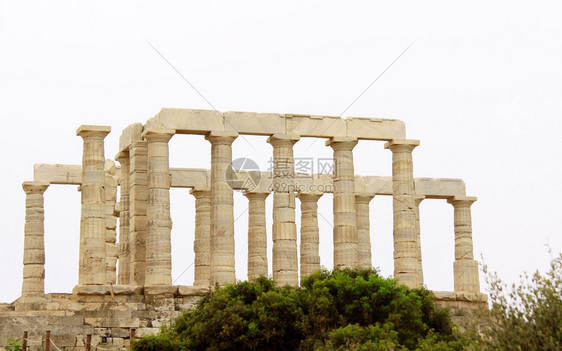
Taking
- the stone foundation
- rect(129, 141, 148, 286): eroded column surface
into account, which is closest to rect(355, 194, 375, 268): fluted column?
rect(129, 141, 148, 286): eroded column surface

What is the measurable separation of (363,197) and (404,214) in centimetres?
885

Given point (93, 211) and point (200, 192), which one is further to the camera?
point (200, 192)

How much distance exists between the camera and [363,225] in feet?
181

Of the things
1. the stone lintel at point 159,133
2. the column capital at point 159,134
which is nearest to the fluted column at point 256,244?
the column capital at point 159,134

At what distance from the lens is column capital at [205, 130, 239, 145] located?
43.5 meters

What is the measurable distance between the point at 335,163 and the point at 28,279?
17.9 m

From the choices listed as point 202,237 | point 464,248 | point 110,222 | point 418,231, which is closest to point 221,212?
point 202,237

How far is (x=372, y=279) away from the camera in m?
32.5

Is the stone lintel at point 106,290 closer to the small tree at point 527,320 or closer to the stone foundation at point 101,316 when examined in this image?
the stone foundation at point 101,316

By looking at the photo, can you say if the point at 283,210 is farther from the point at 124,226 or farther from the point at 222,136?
the point at 124,226

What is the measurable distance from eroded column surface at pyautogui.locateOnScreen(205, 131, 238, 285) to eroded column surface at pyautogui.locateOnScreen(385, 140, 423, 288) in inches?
316

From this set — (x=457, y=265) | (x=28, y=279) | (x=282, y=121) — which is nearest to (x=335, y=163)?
(x=282, y=121)

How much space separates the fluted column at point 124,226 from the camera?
150ft

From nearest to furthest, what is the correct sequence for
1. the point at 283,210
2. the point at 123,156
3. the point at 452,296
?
the point at 283,210 < the point at 452,296 < the point at 123,156
